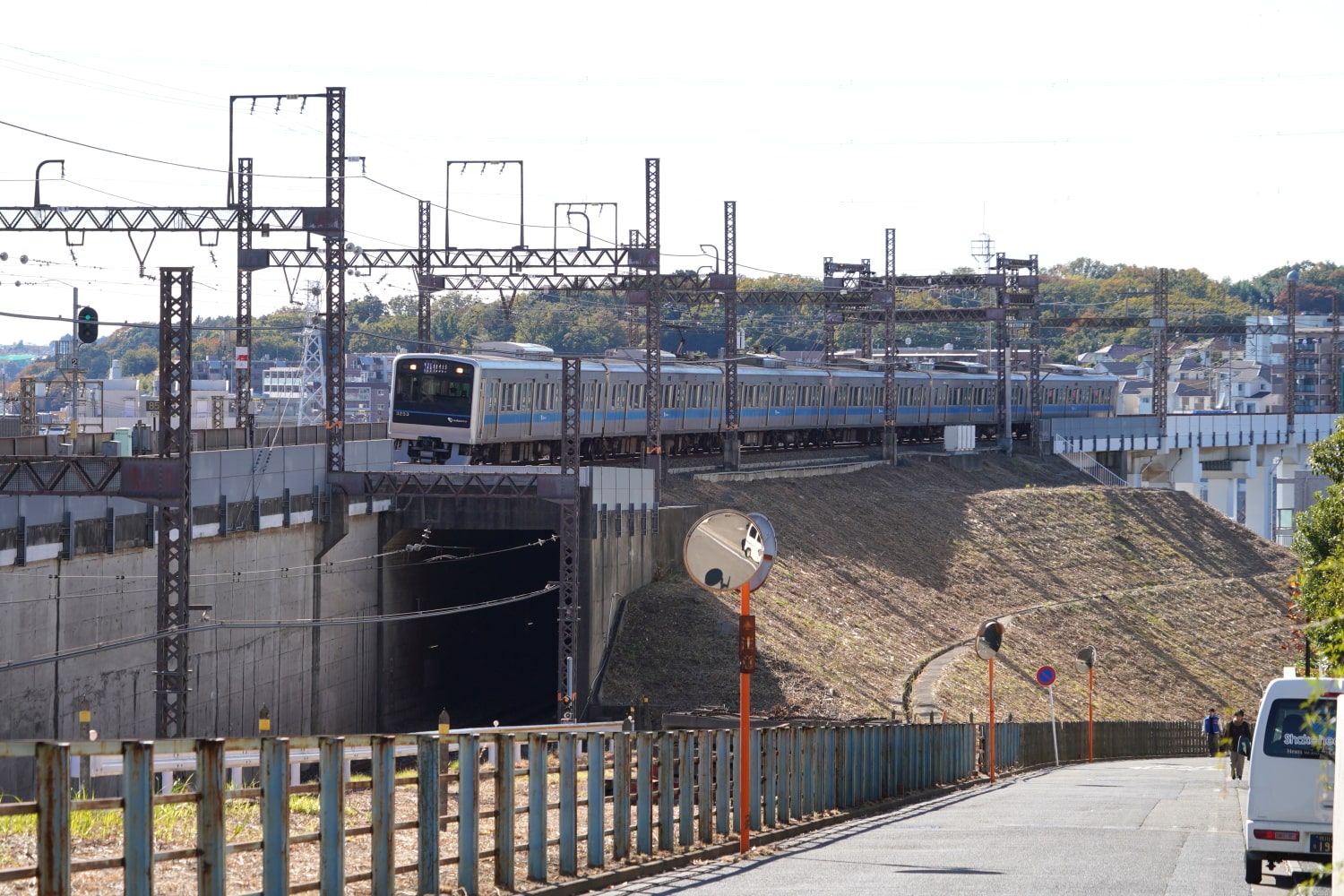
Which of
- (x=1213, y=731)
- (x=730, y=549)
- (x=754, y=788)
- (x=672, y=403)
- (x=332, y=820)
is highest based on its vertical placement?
(x=672, y=403)

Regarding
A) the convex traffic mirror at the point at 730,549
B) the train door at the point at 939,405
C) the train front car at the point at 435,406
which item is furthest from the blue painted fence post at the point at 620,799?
the train door at the point at 939,405

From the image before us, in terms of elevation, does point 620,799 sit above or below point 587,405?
below

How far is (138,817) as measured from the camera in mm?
7047

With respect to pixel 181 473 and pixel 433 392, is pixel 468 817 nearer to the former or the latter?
pixel 181 473

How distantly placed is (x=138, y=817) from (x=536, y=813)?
10.8 ft

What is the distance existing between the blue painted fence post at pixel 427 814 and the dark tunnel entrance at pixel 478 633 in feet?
74.8

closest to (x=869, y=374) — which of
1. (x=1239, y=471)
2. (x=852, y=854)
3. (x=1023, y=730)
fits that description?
(x=1239, y=471)

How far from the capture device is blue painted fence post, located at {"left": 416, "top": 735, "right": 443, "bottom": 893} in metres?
8.98

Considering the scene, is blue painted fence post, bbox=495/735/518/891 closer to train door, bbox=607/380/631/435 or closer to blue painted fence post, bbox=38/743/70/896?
blue painted fence post, bbox=38/743/70/896

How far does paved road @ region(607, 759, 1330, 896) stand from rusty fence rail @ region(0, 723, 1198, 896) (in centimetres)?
53

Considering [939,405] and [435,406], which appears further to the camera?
[939,405]

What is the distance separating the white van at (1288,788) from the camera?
10234mm

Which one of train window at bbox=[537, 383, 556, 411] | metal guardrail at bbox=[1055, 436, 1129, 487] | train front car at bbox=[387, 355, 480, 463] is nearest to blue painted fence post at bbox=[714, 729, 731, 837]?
train front car at bbox=[387, 355, 480, 463]

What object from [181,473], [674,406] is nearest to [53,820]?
[181,473]
